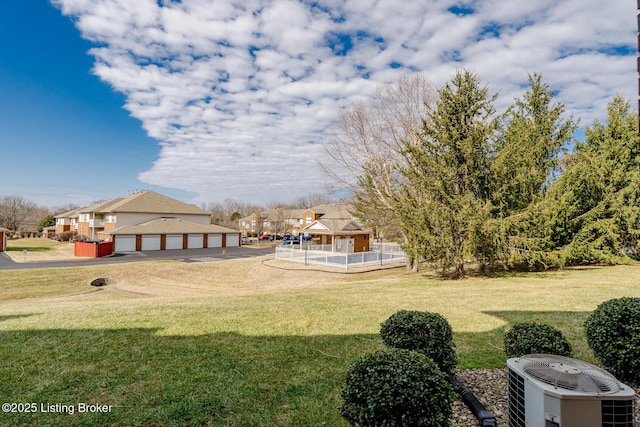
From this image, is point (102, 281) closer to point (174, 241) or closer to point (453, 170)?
point (174, 241)

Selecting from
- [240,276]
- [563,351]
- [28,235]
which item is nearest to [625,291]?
[563,351]

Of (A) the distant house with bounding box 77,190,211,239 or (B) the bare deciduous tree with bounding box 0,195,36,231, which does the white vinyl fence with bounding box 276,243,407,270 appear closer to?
(A) the distant house with bounding box 77,190,211,239

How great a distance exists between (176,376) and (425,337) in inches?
121

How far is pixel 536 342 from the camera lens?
3598 millimetres

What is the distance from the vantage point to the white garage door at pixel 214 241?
129ft

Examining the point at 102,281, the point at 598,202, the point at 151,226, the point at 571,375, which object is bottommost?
the point at 102,281

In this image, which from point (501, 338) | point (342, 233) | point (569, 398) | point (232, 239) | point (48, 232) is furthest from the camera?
point (48, 232)

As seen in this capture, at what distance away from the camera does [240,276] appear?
71.8ft

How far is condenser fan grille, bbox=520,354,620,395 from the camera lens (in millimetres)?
2356

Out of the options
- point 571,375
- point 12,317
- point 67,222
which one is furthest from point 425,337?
point 67,222

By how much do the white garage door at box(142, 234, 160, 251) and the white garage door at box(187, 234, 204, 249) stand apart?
3.32 metres

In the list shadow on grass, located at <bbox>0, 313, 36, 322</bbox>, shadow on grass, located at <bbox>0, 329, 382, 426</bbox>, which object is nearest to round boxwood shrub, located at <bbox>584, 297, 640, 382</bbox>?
shadow on grass, located at <bbox>0, 329, 382, 426</bbox>

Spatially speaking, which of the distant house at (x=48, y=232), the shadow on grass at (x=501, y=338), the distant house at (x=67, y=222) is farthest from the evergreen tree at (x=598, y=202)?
the distant house at (x=48, y=232)

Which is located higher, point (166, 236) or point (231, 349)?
point (166, 236)
